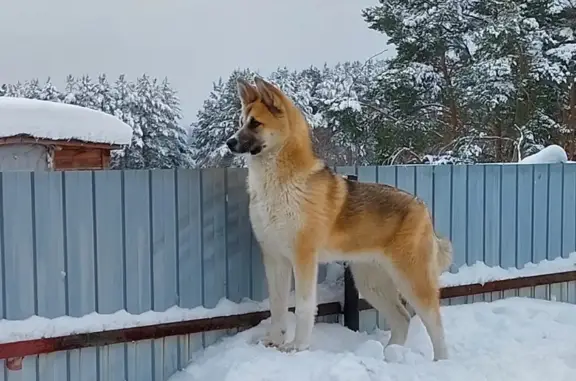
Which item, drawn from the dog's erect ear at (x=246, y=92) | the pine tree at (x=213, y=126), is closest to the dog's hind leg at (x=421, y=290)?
the dog's erect ear at (x=246, y=92)

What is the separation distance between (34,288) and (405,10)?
14373 millimetres

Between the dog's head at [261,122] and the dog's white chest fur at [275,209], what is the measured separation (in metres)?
0.14

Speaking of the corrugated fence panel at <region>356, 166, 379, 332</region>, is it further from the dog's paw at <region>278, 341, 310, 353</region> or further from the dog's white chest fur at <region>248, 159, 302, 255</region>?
the dog's white chest fur at <region>248, 159, 302, 255</region>

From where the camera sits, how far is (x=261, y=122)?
319 cm

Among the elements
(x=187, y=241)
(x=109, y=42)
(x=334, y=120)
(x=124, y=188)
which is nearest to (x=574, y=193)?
(x=187, y=241)

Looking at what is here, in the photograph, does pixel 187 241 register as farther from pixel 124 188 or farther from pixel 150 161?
pixel 150 161

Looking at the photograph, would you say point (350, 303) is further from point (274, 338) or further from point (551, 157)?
point (551, 157)

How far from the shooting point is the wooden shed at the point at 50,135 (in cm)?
707

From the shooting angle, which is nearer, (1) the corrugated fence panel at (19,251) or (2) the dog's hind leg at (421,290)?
(1) the corrugated fence panel at (19,251)

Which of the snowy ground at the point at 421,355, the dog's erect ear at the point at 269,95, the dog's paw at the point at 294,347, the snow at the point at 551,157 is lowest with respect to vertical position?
the snowy ground at the point at 421,355

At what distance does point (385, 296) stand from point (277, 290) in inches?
31.3

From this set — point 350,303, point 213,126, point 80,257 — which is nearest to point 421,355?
point 350,303

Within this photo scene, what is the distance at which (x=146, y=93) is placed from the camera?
22812 mm

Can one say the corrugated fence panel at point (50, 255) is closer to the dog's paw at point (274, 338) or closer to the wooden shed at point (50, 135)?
the dog's paw at point (274, 338)
